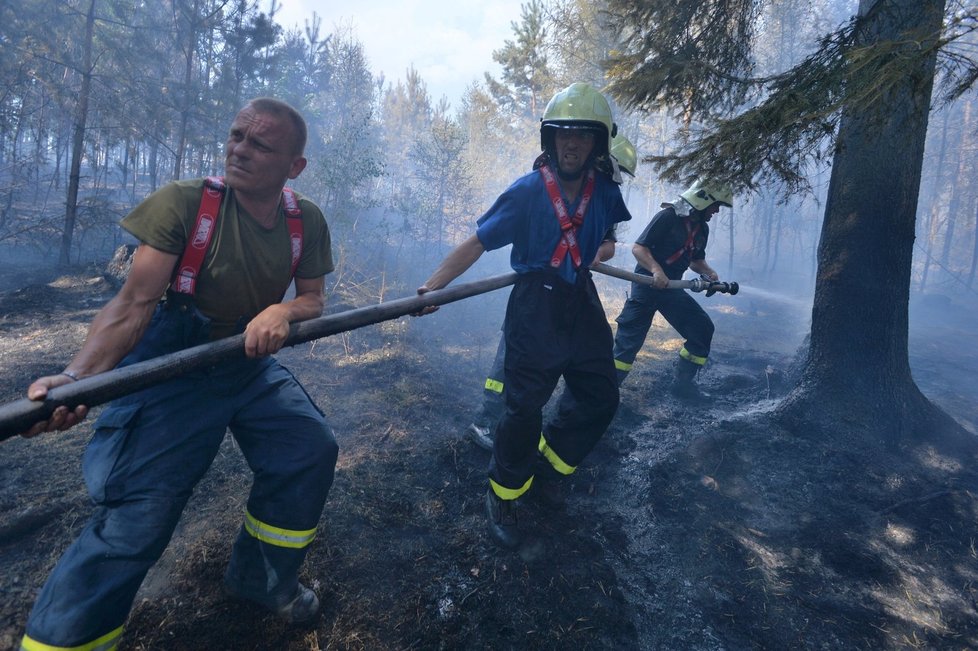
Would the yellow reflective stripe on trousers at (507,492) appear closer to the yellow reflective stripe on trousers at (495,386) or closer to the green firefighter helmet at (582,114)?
the yellow reflective stripe on trousers at (495,386)

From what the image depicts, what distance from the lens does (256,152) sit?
242cm

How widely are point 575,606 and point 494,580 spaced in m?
0.54

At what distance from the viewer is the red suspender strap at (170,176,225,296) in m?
2.26

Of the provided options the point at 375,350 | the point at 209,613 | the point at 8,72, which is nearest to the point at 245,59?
the point at 8,72

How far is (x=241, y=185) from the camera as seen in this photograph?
7.89 ft

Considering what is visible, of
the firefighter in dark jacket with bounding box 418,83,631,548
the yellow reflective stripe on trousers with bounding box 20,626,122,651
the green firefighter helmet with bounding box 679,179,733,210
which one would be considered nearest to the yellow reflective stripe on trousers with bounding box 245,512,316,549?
the yellow reflective stripe on trousers with bounding box 20,626,122,651

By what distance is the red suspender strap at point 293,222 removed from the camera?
8.56ft

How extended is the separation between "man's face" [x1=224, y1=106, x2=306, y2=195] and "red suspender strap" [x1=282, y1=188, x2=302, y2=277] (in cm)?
13

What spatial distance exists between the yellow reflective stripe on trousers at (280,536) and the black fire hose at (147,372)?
3.09 ft

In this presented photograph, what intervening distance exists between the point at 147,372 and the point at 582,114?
3152mm

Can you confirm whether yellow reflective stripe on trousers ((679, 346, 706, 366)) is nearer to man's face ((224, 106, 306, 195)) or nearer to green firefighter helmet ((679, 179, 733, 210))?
green firefighter helmet ((679, 179, 733, 210))

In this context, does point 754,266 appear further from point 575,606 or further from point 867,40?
point 575,606

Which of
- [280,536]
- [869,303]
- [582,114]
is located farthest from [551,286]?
[869,303]

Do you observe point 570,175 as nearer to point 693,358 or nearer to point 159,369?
point 159,369
